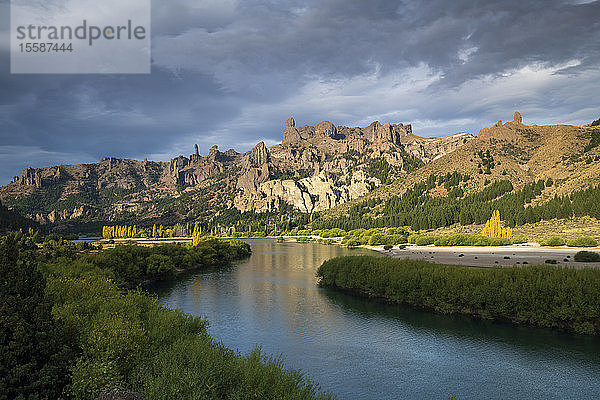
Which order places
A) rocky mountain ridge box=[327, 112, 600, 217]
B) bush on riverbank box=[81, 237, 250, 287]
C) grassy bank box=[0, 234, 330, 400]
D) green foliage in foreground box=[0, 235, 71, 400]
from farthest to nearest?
1. rocky mountain ridge box=[327, 112, 600, 217]
2. bush on riverbank box=[81, 237, 250, 287]
3. grassy bank box=[0, 234, 330, 400]
4. green foliage in foreground box=[0, 235, 71, 400]

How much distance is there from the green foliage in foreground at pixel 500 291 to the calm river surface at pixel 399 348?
190cm

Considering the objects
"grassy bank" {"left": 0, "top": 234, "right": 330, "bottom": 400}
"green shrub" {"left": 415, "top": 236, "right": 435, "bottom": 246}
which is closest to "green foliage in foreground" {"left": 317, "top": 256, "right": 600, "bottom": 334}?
"grassy bank" {"left": 0, "top": 234, "right": 330, "bottom": 400}

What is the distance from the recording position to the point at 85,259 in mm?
57438

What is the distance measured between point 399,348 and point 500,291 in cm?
1518

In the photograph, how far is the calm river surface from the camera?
2272 centimetres

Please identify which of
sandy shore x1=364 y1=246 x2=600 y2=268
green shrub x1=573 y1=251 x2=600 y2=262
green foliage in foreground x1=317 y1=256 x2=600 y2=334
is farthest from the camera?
sandy shore x1=364 y1=246 x2=600 y2=268

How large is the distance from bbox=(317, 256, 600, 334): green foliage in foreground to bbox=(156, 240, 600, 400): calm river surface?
190 cm

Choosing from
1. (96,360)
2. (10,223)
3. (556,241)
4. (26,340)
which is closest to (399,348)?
(96,360)

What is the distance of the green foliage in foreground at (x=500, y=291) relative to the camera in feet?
107

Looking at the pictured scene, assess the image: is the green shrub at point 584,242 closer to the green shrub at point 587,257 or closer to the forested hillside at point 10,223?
the green shrub at point 587,257

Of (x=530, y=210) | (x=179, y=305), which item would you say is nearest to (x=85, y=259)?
(x=179, y=305)

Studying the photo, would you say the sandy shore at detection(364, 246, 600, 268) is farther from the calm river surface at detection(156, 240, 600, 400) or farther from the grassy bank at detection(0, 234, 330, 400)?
the grassy bank at detection(0, 234, 330, 400)

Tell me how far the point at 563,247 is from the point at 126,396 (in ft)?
334

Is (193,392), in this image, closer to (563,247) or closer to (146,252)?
(146,252)
